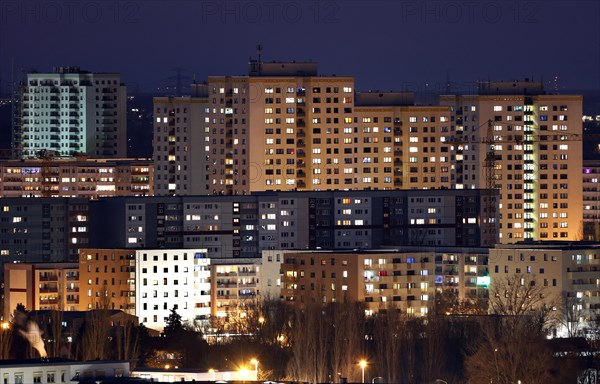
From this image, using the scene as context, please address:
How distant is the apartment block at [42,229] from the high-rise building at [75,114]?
33.9 metres

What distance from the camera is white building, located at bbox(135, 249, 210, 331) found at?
161 feet

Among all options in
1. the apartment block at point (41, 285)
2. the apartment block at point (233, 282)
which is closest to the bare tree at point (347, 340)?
the apartment block at point (233, 282)

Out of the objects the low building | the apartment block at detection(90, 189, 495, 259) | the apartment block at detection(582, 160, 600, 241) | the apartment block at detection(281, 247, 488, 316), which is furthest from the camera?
the apartment block at detection(582, 160, 600, 241)

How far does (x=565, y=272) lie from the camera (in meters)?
47.2

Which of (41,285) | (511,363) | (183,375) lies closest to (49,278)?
(41,285)

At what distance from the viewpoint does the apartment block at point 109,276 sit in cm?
4909

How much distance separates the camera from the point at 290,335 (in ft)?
132

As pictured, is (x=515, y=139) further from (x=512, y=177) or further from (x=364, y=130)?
(x=364, y=130)

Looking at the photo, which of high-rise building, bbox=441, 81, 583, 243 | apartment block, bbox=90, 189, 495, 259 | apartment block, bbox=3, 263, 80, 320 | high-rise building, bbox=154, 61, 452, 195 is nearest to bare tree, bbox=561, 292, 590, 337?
apartment block, bbox=90, 189, 495, 259

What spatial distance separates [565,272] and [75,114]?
156ft

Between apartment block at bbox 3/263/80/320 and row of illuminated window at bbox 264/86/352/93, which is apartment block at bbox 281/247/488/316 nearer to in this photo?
apartment block at bbox 3/263/80/320

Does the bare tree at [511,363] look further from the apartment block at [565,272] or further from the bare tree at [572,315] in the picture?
the apartment block at [565,272]

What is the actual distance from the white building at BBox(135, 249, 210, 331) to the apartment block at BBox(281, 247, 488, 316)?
78.9 inches

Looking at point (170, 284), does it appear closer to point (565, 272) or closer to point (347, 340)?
point (565, 272)
